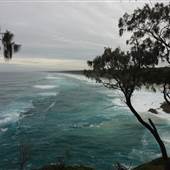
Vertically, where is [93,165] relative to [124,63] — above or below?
below

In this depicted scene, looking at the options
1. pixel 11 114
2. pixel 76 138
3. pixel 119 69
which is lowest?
pixel 11 114

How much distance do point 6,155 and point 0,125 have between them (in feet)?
35.7

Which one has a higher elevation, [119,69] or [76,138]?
[119,69]

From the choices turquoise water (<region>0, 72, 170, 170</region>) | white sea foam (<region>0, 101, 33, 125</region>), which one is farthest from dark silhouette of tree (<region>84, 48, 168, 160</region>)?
white sea foam (<region>0, 101, 33, 125</region>)

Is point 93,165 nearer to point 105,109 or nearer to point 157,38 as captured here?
point 157,38

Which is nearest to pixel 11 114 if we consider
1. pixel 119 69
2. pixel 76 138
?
pixel 76 138

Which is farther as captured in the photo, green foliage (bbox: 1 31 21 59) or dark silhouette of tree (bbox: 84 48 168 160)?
dark silhouette of tree (bbox: 84 48 168 160)

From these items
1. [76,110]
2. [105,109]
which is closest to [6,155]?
[76,110]

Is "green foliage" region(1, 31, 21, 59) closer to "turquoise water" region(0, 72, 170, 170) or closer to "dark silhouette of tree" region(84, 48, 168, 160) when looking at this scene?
"dark silhouette of tree" region(84, 48, 168, 160)

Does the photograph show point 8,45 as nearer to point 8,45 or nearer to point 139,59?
point 8,45

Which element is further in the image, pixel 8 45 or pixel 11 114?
pixel 11 114

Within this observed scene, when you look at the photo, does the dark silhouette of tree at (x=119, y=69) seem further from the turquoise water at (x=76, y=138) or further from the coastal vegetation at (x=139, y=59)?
the turquoise water at (x=76, y=138)

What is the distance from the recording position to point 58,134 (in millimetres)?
29906

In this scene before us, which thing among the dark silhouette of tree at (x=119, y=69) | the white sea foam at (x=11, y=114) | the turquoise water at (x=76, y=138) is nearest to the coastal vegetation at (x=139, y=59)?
the dark silhouette of tree at (x=119, y=69)
